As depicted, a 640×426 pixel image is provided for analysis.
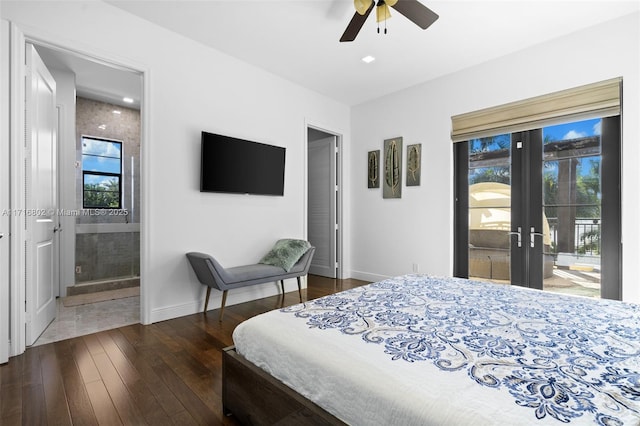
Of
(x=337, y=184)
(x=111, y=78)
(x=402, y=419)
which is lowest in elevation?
(x=402, y=419)

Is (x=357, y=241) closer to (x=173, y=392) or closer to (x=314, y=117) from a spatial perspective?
(x=314, y=117)

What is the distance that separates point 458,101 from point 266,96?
2529 mm

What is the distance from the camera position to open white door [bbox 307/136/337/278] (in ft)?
17.6

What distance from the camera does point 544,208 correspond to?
139 inches

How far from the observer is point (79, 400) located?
5.90 ft

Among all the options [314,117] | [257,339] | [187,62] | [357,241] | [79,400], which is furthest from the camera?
[357,241]

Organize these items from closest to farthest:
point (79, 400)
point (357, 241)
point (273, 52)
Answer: point (79, 400) < point (273, 52) < point (357, 241)

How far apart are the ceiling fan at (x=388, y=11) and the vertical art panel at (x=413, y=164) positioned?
6.49 feet

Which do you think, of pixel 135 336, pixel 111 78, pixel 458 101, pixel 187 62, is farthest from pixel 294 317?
pixel 111 78

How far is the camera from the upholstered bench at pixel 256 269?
309 cm

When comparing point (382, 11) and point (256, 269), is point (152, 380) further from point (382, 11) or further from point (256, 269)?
point (382, 11)

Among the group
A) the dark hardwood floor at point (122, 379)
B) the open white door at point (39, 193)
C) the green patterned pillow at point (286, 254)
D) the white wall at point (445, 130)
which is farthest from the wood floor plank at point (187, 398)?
the white wall at point (445, 130)

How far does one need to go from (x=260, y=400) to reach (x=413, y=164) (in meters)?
3.82

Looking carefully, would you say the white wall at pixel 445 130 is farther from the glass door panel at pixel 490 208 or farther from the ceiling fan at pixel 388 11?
the ceiling fan at pixel 388 11
